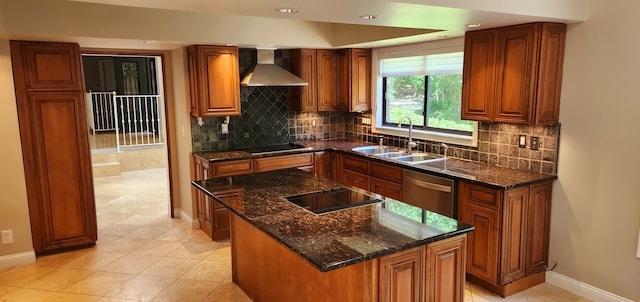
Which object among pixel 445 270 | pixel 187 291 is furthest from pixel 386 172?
pixel 187 291

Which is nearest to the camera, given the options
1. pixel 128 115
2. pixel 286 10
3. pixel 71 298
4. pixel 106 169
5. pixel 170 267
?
pixel 286 10

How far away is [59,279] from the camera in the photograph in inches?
152

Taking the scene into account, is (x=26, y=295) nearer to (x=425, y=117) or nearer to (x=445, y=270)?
(x=445, y=270)

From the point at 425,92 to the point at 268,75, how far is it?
183cm

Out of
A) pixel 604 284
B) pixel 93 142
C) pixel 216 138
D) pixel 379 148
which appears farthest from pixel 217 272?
pixel 93 142

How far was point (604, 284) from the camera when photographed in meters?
3.35

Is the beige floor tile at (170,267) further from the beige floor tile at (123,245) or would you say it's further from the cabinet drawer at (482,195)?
the cabinet drawer at (482,195)

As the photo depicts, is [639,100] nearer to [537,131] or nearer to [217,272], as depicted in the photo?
[537,131]

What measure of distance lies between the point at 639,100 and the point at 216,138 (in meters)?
4.17

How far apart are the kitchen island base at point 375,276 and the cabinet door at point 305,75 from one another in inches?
102

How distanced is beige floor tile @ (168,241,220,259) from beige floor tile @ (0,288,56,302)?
3.66 feet

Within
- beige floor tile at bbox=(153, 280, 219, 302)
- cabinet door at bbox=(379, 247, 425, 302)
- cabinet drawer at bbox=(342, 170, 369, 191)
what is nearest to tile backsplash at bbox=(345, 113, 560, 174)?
cabinet drawer at bbox=(342, 170, 369, 191)

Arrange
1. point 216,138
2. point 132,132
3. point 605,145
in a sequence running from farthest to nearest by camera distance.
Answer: point 132,132
point 216,138
point 605,145

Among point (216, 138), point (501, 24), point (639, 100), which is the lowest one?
point (216, 138)
